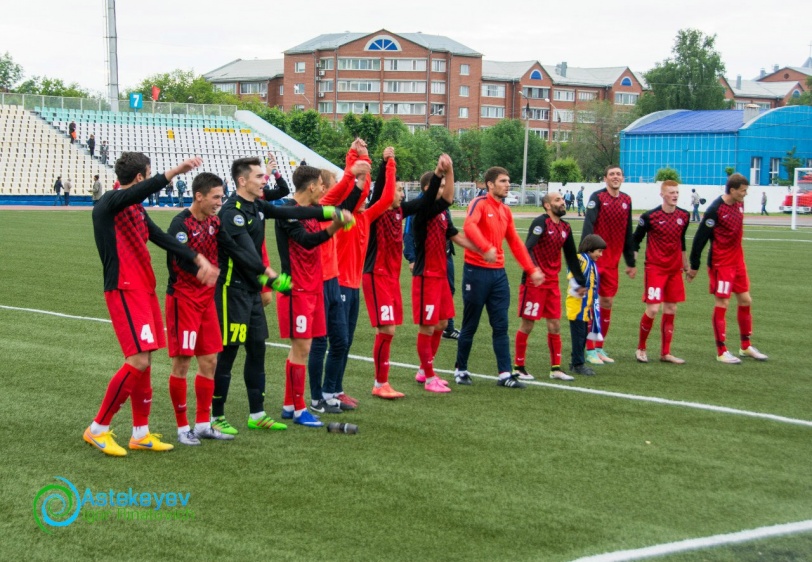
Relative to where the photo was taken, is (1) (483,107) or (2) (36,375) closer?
(2) (36,375)

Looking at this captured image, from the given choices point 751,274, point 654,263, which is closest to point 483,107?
point 751,274

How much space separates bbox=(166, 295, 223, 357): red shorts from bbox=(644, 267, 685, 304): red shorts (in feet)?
19.0

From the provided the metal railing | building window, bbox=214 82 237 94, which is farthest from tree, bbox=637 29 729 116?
building window, bbox=214 82 237 94

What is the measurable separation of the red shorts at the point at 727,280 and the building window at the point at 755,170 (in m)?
61.8

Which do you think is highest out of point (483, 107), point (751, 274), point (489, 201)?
point (483, 107)

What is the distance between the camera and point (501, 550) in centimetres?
483

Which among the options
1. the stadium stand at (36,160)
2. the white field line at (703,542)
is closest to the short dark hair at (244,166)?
the white field line at (703,542)

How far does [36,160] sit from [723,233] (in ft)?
170

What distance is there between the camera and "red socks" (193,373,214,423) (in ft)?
22.3

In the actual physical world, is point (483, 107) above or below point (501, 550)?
above

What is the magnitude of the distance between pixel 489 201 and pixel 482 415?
2.29 meters

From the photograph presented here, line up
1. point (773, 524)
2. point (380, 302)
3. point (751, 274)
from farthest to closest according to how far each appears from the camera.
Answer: point (751, 274), point (380, 302), point (773, 524)

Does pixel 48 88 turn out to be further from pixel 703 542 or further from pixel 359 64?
pixel 703 542

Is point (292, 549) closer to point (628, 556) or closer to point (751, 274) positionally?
point (628, 556)
